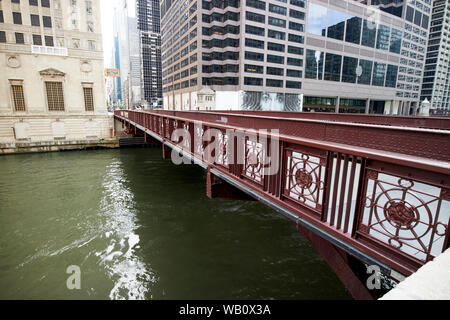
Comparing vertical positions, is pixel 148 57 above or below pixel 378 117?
above

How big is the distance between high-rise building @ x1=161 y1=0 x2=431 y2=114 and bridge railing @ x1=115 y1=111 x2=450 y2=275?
5251cm

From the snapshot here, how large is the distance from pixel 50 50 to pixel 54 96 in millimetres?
5348

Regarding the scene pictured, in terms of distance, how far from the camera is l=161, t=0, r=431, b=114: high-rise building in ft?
180

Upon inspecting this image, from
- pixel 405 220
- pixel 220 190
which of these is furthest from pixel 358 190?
pixel 220 190

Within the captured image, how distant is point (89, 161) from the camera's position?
21.3 m

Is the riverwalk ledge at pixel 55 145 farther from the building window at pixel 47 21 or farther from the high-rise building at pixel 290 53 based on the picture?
the high-rise building at pixel 290 53

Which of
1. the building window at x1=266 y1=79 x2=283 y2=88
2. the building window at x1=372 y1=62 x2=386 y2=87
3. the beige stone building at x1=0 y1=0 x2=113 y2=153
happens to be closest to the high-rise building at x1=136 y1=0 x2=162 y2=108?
the building window at x1=266 y1=79 x2=283 y2=88

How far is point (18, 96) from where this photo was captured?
27406mm

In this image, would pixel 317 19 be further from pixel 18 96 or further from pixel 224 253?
pixel 224 253

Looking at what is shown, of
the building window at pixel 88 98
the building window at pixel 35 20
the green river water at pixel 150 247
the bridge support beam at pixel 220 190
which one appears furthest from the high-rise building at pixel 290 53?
the bridge support beam at pixel 220 190

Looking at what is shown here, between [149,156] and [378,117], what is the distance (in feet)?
64.5

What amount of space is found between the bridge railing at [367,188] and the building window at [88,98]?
31142mm

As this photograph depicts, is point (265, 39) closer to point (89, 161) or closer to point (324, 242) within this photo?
point (89, 161)
